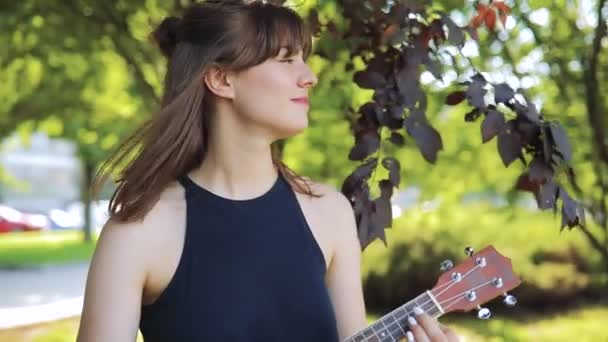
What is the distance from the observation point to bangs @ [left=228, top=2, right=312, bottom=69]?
6.00 feet

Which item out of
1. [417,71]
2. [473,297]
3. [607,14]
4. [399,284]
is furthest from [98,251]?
[399,284]

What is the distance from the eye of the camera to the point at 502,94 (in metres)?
2.12

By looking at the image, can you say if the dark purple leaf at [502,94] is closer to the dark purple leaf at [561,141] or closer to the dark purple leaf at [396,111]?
the dark purple leaf at [561,141]

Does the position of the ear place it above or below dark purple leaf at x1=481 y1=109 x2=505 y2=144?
above

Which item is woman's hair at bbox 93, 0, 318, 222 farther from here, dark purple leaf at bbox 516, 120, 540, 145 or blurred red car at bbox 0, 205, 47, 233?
blurred red car at bbox 0, 205, 47, 233

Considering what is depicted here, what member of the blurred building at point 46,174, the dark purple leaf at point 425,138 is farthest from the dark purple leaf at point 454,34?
the blurred building at point 46,174

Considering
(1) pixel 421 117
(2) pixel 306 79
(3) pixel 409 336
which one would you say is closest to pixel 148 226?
(2) pixel 306 79

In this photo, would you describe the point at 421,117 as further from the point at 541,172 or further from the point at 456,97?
the point at 541,172

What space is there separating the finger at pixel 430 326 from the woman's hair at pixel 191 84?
0.58 m

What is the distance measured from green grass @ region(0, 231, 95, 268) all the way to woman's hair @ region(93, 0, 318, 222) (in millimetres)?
11608

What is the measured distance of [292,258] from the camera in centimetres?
189

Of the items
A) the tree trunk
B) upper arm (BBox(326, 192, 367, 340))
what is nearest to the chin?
upper arm (BBox(326, 192, 367, 340))

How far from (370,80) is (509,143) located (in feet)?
1.26

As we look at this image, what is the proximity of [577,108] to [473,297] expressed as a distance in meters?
2.63
